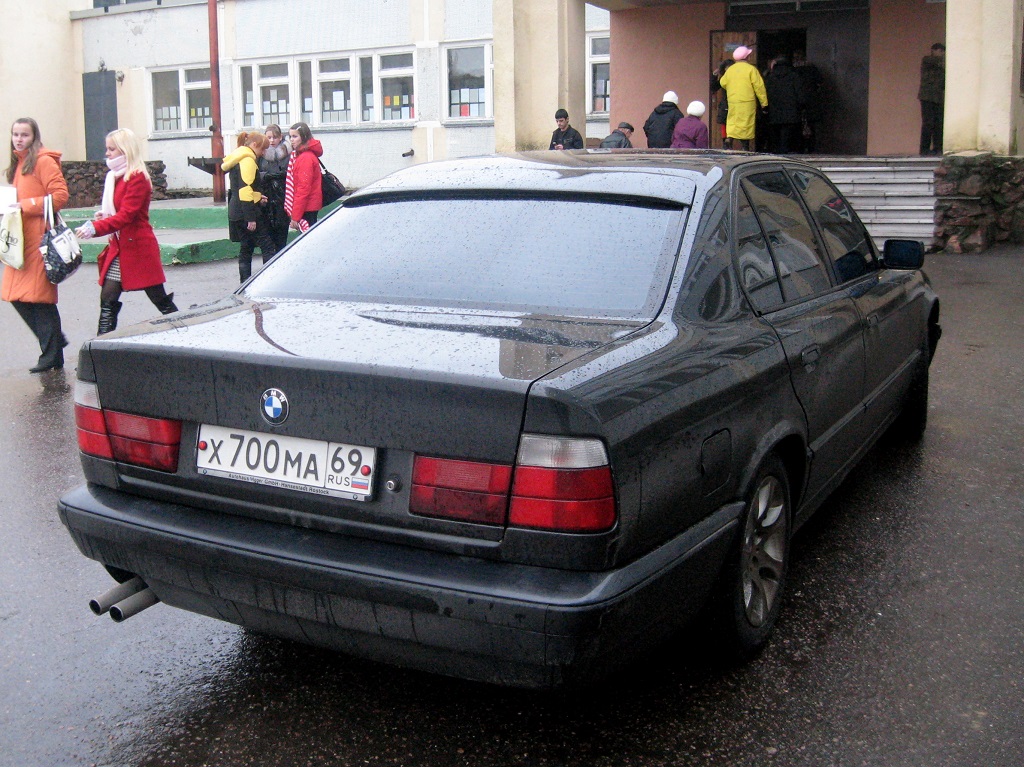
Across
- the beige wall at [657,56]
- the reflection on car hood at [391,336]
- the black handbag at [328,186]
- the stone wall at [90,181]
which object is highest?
the beige wall at [657,56]

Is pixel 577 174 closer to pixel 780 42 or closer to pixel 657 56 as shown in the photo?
pixel 657 56

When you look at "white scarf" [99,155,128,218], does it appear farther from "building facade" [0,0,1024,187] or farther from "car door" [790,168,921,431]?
"building facade" [0,0,1024,187]

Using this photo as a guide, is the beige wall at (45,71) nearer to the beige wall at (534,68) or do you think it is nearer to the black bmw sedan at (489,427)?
the beige wall at (534,68)

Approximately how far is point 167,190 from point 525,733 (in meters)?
27.1

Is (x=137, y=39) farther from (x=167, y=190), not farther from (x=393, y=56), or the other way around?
(x=393, y=56)

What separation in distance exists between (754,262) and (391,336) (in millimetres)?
1312

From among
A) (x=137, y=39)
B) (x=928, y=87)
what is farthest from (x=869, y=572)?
(x=137, y=39)

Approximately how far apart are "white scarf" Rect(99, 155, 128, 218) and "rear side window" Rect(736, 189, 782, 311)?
526 cm

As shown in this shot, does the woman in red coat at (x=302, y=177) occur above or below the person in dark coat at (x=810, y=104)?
below

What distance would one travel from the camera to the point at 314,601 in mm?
2645

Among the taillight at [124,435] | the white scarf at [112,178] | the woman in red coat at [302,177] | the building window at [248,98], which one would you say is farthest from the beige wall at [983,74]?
the building window at [248,98]

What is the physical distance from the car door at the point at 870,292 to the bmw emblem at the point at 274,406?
2.42 m

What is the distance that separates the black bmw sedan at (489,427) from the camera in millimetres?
2512

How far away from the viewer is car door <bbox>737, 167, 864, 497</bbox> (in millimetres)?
3582
